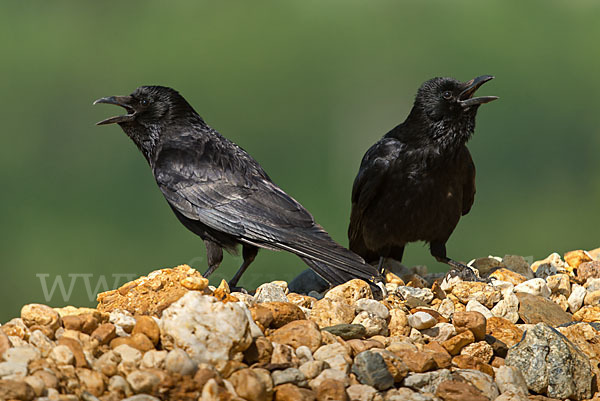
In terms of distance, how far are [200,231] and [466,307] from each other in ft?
4.97

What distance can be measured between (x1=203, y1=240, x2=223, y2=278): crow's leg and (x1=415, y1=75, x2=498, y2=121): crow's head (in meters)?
1.56

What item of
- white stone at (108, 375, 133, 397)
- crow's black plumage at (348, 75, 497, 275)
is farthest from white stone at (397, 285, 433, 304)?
white stone at (108, 375, 133, 397)

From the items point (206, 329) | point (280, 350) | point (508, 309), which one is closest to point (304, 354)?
point (280, 350)

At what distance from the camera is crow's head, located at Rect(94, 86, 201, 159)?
4422 millimetres

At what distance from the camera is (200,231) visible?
4.07m

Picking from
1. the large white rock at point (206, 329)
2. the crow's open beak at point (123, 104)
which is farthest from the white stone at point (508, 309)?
the crow's open beak at point (123, 104)

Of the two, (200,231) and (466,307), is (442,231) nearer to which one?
(466,307)

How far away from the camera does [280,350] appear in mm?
2592

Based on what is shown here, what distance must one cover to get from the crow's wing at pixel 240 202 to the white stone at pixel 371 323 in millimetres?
468

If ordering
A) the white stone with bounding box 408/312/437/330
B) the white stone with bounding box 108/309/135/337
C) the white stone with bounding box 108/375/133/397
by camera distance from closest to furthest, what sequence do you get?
the white stone with bounding box 108/375/133/397, the white stone with bounding box 108/309/135/337, the white stone with bounding box 408/312/437/330

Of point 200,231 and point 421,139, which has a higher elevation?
point 421,139

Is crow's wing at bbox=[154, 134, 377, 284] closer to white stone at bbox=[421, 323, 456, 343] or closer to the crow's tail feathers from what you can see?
the crow's tail feathers

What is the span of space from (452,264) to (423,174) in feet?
2.06

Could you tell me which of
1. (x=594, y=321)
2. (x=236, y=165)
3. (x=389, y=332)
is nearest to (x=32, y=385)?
(x=389, y=332)
